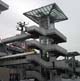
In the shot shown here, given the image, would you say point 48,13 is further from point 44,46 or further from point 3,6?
point 3,6

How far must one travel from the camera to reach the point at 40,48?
6025 cm

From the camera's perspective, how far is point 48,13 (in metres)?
64.5

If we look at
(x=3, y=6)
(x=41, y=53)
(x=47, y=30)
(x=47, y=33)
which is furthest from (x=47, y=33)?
(x=3, y=6)

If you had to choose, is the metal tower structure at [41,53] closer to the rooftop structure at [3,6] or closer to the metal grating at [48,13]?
the metal grating at [48,13]

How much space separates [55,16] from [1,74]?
31272 mm

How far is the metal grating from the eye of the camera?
63.7 meters

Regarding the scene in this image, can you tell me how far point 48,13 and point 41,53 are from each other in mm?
12235

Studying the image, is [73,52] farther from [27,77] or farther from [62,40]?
[27,77]

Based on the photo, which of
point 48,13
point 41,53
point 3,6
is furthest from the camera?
point 48,13

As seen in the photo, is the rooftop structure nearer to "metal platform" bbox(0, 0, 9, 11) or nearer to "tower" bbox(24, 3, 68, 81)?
"metal platform" bbox(0, 0, 9, 11)

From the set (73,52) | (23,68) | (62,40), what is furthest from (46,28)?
(73,52)

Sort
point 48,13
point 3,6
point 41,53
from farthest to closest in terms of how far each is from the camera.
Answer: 1. point 48,13
2. point 41,53
3. point 3,6

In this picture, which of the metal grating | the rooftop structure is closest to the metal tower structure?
the metal grating

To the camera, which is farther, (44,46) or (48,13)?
(48,13)
